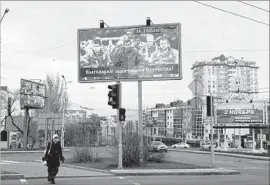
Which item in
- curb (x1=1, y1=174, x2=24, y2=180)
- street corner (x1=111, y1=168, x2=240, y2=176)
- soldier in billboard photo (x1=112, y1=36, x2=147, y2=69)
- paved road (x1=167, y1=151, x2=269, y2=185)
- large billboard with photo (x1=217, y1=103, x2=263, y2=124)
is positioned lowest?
paved road (x1=167, y1=151, x2=269, y2=185)

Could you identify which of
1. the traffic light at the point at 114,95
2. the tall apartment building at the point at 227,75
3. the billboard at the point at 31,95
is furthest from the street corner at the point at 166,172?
the billboard at the point at 31,95

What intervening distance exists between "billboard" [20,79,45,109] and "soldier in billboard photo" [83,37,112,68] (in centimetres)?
2814

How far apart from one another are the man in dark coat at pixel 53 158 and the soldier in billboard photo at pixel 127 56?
9.62 metres

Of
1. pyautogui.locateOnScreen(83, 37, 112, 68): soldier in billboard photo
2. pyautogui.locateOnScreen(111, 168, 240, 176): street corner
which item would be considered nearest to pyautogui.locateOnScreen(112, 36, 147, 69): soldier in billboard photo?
pyautogui.locateOnScreen(83, 37, 112, 68): soldier in billboard photo

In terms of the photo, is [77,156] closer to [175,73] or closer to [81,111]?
[175,73]

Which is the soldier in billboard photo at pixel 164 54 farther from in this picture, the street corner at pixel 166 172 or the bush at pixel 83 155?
the street corner at pixel 166 172

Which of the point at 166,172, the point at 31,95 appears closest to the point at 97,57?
the point at 166,172

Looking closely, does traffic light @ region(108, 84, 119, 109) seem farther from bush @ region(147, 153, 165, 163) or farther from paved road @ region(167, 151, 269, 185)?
paved road @ region(167, 151, 269, 185)

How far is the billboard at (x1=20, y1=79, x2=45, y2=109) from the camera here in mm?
50031

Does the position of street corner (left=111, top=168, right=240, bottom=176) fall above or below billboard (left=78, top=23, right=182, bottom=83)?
below

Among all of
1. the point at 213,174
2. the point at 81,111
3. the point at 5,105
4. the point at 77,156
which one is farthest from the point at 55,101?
the point at 213,174

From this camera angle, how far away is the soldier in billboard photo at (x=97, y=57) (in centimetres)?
2378

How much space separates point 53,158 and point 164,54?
36.6 feet

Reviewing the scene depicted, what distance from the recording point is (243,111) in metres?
49.0
